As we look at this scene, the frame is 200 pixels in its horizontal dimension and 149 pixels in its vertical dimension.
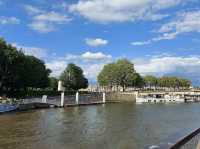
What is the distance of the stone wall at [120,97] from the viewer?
12838cm

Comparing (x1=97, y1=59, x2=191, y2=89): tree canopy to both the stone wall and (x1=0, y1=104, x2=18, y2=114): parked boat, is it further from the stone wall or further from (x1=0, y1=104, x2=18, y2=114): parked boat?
(x1=0, y1=104, x2=18, y2=114): parked boat

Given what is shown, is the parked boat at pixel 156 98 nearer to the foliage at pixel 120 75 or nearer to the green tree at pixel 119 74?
the foliage at pixel 120 75

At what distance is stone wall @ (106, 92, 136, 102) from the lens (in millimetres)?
128375

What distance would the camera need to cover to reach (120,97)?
13450 centimetres

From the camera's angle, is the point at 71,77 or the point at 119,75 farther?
the point at 119,75

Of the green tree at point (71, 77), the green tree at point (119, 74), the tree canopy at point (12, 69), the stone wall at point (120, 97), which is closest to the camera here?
the tree canopy at point (12, 69)

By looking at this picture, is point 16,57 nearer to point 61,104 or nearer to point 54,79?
point 61,104

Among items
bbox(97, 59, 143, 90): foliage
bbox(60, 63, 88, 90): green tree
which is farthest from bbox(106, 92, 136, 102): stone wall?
bbox(97, 59, 143, 90): foliage

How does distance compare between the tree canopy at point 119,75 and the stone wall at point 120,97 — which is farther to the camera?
the tree canopy at point 119,75

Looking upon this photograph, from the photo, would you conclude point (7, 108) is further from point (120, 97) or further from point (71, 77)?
point (120, 97)

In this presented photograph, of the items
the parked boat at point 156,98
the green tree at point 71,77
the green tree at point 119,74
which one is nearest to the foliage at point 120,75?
the green tree at point 119,74

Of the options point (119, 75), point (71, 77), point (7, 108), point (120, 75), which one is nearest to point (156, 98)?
point (120, 75)

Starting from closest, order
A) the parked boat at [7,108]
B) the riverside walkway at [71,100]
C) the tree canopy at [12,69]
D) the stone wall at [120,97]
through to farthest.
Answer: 1. the parked boat at [7,108]
2. the tree canopy at [12,69]
3. the riverside walkway at [71,100]
4. the stone wall at [120,97]

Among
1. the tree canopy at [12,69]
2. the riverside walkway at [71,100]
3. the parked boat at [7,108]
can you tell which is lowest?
the parked boat at [7,108]
